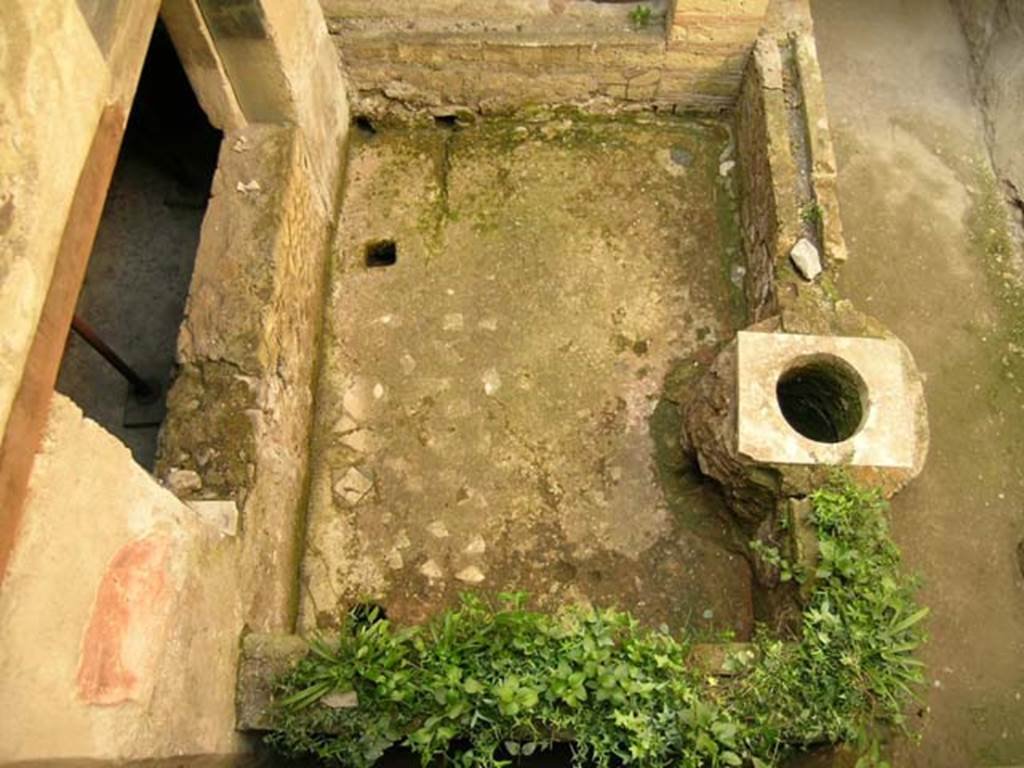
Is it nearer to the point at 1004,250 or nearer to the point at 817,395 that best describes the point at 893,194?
the point at 1004,250

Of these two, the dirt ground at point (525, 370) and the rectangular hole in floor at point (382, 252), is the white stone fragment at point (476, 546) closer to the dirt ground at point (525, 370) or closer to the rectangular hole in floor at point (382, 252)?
the dirt ground at point (525, 370)

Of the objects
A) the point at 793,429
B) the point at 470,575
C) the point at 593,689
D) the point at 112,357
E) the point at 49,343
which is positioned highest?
the point at 112,357

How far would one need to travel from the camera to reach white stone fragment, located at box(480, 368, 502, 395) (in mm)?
3963

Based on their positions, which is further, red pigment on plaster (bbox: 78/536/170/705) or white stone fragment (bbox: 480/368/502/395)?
white stone fragment (bbox: 480/368/502/395)

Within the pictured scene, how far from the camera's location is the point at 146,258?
14.6ft

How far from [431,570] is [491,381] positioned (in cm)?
90

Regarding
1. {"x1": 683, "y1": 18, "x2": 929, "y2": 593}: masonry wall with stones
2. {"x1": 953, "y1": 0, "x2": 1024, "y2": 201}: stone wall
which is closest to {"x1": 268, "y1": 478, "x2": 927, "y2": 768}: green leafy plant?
{"x1": 683, "y1": 18, "x2": 929, "y2": 593}: masonry wall with stones

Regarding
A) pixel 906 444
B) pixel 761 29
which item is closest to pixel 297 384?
pixel 906 444

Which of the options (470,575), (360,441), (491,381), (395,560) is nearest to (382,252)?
(491,381)

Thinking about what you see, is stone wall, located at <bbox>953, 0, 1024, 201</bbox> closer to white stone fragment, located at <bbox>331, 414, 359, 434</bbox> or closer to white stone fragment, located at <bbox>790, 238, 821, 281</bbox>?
white stone fragment, located at <bbox>790, 238, 821, 281</bbox>

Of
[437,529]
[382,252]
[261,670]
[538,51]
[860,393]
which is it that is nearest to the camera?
[261,670]

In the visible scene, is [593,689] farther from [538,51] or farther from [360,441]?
[538,51]

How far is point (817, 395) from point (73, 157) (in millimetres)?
2872

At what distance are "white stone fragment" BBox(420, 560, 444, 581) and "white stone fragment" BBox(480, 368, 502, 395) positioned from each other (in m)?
0.81
